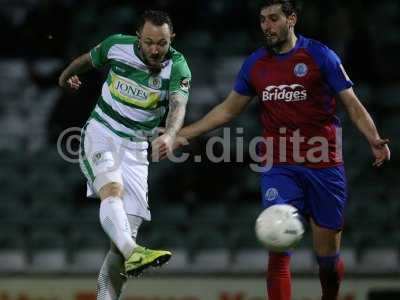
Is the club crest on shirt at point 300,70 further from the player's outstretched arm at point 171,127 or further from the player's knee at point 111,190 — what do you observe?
the player's knee at point 111,190

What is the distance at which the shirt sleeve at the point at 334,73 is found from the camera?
6.77 m

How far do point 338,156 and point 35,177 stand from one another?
4572mm

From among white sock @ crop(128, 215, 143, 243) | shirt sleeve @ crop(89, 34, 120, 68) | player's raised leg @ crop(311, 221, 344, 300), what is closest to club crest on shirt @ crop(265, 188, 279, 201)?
player's raised leg @ crop(311, 221, 344, 300)

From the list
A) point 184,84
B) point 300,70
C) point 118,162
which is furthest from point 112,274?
point 300,70

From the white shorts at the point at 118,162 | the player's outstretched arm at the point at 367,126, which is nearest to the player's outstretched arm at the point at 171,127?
the white shorts at the point at 118,162

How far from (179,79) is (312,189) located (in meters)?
1.13

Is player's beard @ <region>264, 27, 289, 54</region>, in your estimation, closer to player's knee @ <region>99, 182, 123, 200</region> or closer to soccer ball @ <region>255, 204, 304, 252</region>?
soccer ball @ <region>255, 204, 304, 252</region>

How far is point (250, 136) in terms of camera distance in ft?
35.3

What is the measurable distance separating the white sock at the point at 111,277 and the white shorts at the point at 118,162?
1.06 feet

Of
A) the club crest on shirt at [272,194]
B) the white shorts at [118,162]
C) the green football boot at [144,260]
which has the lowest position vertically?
the green football boot at [144,260]

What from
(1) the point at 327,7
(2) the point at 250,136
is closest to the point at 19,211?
(2) the point at 250,136

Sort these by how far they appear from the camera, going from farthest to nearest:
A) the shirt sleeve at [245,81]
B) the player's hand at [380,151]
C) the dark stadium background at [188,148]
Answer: the dark stadium background at [188,148], the shirt sleeve at [245,81], the player's hand at [380,151]

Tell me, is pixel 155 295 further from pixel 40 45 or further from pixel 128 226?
pixel 40 45

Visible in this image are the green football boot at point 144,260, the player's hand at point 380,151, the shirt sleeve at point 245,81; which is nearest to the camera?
the green football boot at point 144,260
